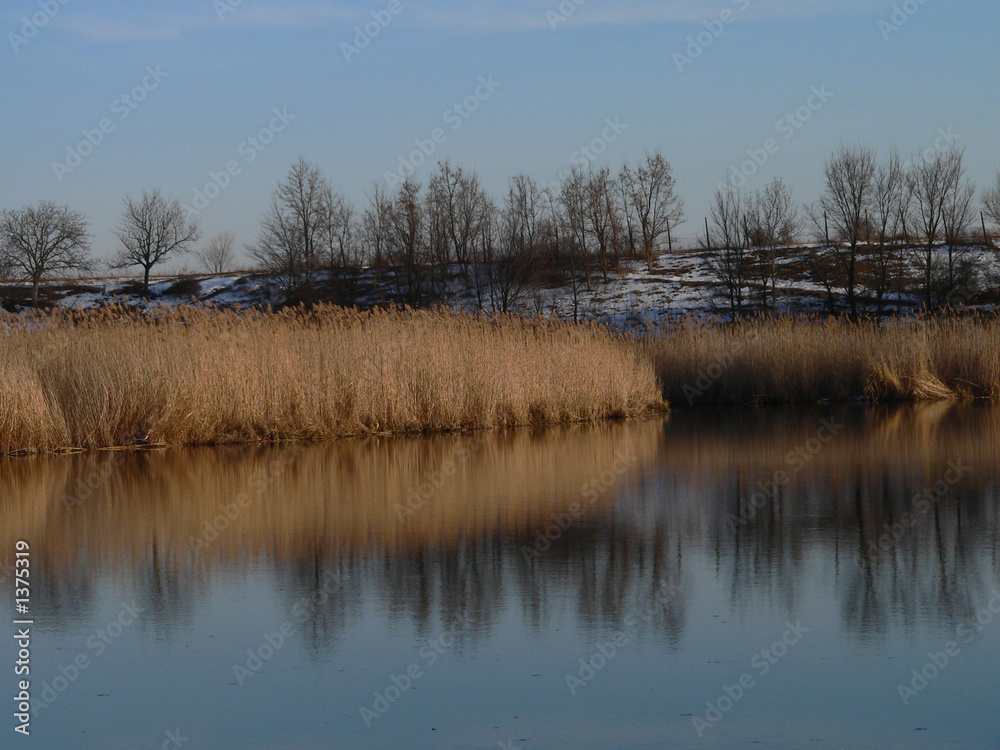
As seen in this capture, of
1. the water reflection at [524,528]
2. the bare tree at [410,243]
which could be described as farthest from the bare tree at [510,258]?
the water reflection at [524,528]

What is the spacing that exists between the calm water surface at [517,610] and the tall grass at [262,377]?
3621 mm

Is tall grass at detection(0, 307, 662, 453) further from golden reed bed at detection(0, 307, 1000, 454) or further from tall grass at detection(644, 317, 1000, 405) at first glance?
tall grass at detection(644, 317, 1000, 405)

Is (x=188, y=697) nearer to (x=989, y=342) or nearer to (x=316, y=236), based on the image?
(x=989, y=342)

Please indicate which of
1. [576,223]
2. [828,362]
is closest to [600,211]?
[576,223]

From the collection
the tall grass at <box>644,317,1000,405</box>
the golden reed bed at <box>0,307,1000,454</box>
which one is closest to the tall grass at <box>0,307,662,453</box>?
the golden reed bed at <box>0,307,1000,454</box>

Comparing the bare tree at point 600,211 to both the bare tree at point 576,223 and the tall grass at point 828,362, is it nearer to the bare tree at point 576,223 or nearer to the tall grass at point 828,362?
the bare tree at point 576,223

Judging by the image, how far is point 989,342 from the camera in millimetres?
23109

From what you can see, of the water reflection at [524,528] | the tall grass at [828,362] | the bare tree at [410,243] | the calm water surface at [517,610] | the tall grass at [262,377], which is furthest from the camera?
the bare tree at [410,243]

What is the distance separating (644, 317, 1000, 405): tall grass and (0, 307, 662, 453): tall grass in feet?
20.8

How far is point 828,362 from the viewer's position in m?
23.9

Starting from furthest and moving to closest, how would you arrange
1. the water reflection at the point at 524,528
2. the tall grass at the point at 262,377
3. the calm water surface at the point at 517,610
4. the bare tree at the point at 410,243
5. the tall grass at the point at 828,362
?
the bare tree at the point at 410,243, the tall grass at the point at 828,362, the tall grass at the point at 262,377, the water reflection at the point at 524,528, the calm water surface at the point at 517,610

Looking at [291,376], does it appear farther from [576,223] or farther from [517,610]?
[576,223]

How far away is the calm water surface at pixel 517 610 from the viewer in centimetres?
399

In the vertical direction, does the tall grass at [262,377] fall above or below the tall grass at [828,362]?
above
